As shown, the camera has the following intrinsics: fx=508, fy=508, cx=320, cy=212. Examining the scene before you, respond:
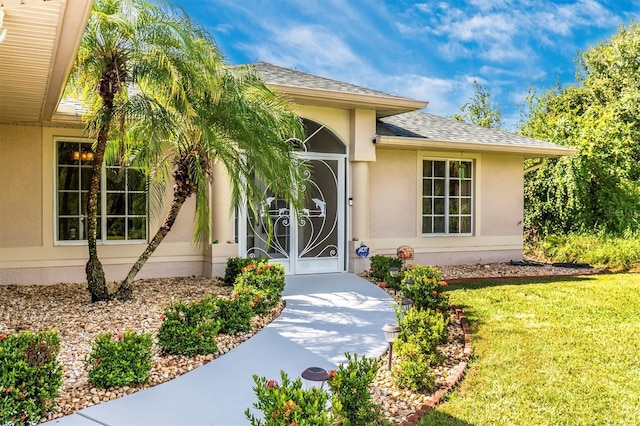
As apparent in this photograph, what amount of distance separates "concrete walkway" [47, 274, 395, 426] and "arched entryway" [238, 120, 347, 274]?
179 cm

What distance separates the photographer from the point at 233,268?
29.8ft

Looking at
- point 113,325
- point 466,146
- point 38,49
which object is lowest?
point 113,325

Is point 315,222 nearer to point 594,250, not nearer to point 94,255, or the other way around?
point 94,255

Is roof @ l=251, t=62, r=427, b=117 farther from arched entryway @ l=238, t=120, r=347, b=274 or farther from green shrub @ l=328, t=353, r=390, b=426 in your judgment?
→ green shrub @ l=328, t=353, r=390, b=426

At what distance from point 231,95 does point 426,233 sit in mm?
7133

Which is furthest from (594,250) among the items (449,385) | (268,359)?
Answer: (268,359)

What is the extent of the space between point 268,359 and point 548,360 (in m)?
3.17

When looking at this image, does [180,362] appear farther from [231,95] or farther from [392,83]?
[392,83]

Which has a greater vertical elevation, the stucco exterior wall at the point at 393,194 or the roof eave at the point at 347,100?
the roof eave at the point at 347,100

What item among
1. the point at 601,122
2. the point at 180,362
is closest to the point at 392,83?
the point at 601,122

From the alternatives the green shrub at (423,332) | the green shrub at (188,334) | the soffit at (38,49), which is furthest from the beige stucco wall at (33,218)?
the green shrub at (423,332)

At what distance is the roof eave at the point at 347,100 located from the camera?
32.7ft

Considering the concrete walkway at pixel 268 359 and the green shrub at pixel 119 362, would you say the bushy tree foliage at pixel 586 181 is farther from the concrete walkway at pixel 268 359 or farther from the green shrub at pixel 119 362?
the green shrub at pixel 119 362

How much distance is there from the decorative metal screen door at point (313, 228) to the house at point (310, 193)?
0.02 meters
